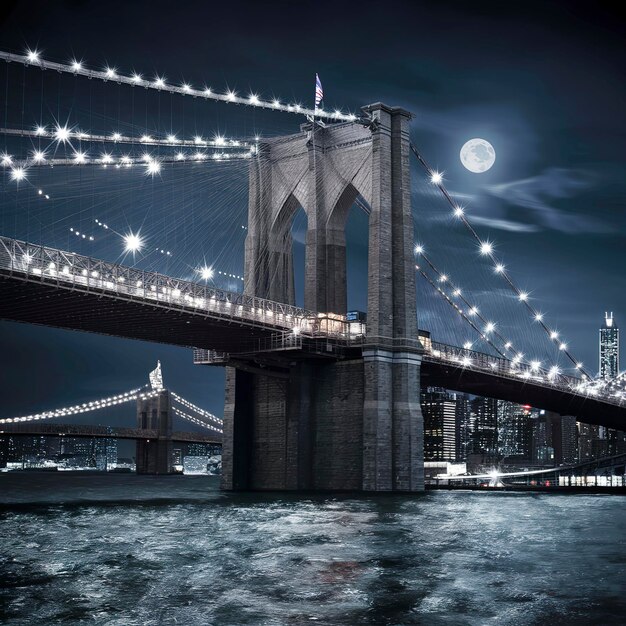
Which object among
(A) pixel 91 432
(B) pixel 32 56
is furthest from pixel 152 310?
(A) pixel 91 432

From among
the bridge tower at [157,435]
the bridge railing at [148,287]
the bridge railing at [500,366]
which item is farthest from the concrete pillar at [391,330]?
the bridge tower at [157,435]

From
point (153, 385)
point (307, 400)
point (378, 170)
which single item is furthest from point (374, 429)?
point (153, 385)

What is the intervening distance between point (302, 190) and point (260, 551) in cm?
3957

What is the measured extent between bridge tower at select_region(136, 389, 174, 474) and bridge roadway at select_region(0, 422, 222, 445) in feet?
4.90

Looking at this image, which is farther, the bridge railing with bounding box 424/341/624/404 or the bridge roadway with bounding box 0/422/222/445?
the bridge roadway with bounding box 0/422/222/445

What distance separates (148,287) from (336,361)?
50.0 ft

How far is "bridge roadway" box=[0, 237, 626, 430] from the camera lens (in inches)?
1624

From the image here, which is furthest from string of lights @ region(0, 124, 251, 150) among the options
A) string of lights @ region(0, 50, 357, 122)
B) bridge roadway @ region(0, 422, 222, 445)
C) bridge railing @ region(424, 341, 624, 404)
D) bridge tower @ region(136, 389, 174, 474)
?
bridge tower @ region(136, 389, 174, 474)

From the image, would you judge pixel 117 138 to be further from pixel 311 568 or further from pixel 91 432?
pixel 91 432

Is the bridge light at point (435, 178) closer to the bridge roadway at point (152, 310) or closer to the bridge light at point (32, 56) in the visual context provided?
the bridge roadway at point (152, 310)

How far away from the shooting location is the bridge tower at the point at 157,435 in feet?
464

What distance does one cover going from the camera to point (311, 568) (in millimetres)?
22484

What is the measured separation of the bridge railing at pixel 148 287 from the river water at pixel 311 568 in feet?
33.7

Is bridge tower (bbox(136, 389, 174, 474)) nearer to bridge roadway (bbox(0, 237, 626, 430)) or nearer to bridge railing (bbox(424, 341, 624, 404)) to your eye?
bridge railing (bbox(424, 341, 624, 404))
